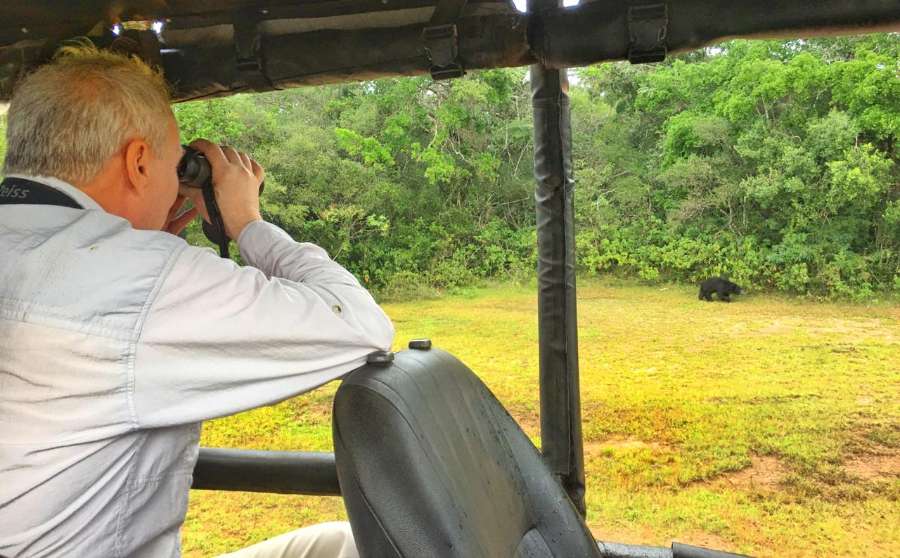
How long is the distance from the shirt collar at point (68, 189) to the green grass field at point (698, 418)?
293 centimetres

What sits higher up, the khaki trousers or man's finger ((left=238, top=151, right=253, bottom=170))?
man's finger ((left=238, top=151, right=253, bottom=170))

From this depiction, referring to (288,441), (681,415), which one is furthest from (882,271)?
(288,441)

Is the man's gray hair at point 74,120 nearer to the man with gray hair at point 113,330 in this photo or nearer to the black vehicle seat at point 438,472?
the man with gray hair at point 113,330

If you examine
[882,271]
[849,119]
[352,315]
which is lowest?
[882,271]

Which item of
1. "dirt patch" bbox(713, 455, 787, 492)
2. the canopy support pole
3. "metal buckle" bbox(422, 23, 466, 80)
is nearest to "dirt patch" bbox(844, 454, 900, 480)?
"dirt patch" bbox(713, 455, 787, 492)

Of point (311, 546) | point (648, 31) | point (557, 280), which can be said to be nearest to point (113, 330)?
point (311, 546)

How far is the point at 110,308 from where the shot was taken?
0.78m

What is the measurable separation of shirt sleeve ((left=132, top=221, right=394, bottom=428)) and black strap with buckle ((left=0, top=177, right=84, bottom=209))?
0.53 ft

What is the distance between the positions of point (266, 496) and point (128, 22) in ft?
9.41

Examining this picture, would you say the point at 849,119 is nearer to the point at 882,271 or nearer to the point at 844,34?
the point at 882,271

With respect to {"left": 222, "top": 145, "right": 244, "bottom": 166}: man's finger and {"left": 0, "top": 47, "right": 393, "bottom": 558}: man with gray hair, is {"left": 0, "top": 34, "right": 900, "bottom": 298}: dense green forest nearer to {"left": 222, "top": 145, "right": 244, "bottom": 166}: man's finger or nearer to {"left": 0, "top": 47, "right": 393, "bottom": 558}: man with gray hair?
{"left": 222, "top": 145, "right": 244, "bottom": 166}: man's finger

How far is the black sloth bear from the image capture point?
4066mm

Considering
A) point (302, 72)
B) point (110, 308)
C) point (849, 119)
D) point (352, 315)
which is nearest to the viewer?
point (110, 308)

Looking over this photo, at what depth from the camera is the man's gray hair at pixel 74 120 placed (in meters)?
0.86
